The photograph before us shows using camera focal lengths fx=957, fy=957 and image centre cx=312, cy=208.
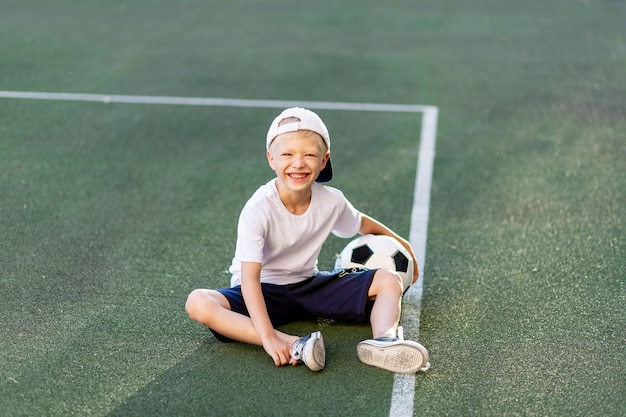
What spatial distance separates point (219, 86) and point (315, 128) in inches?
186

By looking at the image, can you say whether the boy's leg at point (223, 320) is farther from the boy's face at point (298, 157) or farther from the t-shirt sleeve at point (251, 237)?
the boy's face at point (298, 157)

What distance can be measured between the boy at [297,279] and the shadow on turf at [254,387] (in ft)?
0.23

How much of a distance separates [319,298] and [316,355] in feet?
1.79

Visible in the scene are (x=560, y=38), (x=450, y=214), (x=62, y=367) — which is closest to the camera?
(x=62, y=367)

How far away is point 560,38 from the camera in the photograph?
10.7 metres

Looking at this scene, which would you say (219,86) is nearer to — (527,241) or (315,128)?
(527,241)

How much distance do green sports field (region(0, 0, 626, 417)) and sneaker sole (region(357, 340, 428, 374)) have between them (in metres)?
0.07

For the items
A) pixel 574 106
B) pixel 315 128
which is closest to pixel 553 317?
pixel 315 128

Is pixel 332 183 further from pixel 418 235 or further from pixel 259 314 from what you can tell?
pixel 259 314

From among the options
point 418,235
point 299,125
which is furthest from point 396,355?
point 418,235

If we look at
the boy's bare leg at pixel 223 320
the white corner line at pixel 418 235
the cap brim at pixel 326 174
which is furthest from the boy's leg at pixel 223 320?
the cap brim at pixel 326 174

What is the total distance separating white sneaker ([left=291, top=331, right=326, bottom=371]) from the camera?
13.5ft

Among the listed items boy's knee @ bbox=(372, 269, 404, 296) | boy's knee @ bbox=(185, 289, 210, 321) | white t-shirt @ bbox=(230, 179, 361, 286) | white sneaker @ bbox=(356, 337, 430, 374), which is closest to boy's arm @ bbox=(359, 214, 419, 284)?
white t-shirt @ bbox=(230, 179, 361, 286)

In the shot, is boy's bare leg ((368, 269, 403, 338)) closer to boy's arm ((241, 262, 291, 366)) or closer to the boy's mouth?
boy's arm ((241, 262, 291, 366))
